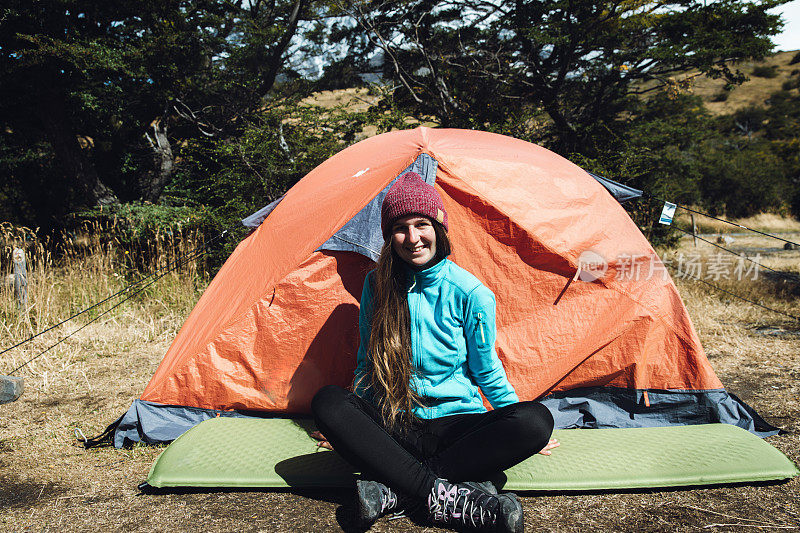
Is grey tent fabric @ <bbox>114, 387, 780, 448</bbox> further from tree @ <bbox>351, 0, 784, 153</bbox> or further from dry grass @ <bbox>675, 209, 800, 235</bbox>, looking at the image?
dry grass @ <bbox>675, 209, 800, 235</bbox>

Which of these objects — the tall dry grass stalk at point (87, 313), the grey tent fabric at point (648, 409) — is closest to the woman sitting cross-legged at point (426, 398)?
the grey tent fabric at point (648, 409)

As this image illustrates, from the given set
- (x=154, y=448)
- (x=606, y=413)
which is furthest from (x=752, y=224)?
(x=154, y=448)

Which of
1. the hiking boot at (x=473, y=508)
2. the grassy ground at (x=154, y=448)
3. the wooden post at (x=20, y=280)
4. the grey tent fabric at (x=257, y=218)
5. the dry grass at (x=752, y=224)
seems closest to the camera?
the hiking boot at (x=473, y=508)

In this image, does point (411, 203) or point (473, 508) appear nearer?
point (473, 508)

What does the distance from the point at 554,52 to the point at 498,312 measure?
7.05 m

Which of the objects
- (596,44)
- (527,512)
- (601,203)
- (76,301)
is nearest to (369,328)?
(527,512)

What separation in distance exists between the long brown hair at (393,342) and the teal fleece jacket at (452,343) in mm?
35

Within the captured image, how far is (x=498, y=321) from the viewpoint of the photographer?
2727mm

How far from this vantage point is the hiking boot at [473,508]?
1.66 metres

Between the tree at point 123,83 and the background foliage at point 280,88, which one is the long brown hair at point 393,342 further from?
the tree at point 123,83

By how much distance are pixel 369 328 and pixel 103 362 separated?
9.02 feet

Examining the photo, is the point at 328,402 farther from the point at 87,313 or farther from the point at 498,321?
the point at 87,313

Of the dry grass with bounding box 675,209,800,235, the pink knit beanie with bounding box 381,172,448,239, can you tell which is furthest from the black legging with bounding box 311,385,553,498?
the dry grass with bounding box 675,209,800,235

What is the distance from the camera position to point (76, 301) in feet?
15.5
